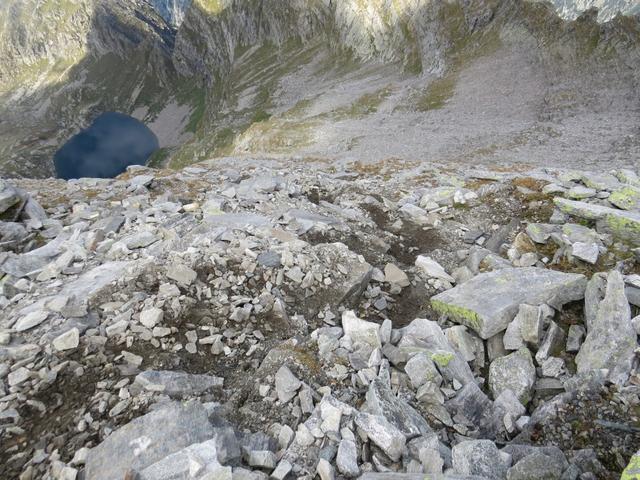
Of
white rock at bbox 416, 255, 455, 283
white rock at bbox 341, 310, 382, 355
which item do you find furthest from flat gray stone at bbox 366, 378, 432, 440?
white rock at bbox 416, 255, 455, 283

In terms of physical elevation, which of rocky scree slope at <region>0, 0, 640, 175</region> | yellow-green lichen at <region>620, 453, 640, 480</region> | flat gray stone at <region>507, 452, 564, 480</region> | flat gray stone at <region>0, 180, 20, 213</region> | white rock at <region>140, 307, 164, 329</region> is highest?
flat gray stone at <region>0, 180, 20, 213</region>

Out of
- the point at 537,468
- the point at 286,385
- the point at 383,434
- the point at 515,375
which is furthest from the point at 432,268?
the point at 537,468

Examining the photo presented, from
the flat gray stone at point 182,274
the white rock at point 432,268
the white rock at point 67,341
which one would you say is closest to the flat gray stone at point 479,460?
the white rock at point 432,268

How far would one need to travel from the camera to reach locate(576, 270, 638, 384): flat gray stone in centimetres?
584

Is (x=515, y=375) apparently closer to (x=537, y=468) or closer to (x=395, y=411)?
(x=537, y=468)

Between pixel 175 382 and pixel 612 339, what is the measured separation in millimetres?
7725

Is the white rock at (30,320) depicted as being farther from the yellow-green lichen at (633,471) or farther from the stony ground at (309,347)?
the yellow-green lichen at (633,471)

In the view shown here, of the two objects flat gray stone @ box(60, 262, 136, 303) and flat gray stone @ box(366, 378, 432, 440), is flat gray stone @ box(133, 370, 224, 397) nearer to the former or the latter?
flat gray stone @ box(366, 378, 432, 440)

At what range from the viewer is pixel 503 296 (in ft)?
26.0

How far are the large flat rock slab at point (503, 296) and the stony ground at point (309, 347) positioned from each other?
0.15 feet

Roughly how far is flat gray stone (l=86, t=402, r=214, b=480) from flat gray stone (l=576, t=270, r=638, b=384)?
6.49 m

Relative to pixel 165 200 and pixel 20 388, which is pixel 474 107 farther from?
pixel 20 388

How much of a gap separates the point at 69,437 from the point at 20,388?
143 cm

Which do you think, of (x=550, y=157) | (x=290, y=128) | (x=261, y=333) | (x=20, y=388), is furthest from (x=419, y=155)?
(x=20, y=388)
